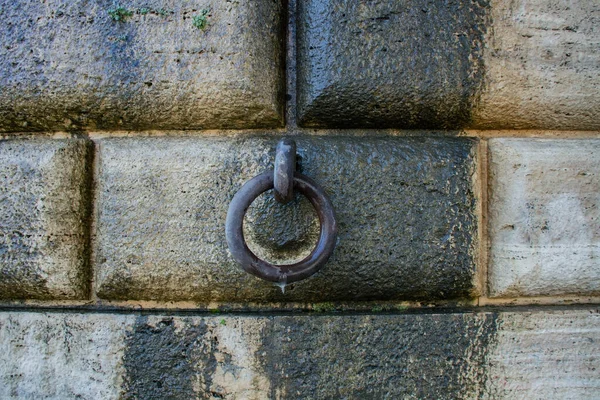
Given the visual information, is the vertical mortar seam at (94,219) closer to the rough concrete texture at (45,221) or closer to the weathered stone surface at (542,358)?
the rough concrete texture at (45,221)

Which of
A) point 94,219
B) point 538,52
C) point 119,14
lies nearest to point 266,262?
point 94,219

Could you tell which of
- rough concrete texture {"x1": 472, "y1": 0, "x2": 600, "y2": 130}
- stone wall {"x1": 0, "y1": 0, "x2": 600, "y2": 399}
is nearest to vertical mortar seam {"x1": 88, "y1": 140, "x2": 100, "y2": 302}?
stone wall {"x1": 0, "y1": 0, "x2": 600, "y2": 399}

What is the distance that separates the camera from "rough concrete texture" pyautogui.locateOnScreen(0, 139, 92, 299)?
3.68 feet

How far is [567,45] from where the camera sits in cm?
111

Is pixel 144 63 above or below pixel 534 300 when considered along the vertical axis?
above

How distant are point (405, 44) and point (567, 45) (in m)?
0.39

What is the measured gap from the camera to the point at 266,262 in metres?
0.96

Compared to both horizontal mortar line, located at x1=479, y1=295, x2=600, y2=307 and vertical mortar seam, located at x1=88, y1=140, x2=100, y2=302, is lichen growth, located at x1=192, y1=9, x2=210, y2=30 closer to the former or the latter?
vertical mortar seam, located at x1=88, y1=140, x2=100, y2=302

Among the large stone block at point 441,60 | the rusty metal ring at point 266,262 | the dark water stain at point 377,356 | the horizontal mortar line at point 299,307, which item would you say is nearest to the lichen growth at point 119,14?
the large stone block at point 441,60

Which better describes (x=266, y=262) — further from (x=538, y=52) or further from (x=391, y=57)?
(x=538, y=52)

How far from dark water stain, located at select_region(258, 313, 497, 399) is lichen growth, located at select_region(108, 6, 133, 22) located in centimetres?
80

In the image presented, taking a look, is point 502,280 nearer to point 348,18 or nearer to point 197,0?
point 348,18

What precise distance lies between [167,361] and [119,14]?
83cm

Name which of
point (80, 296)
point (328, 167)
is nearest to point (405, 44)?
point (328, 167)
